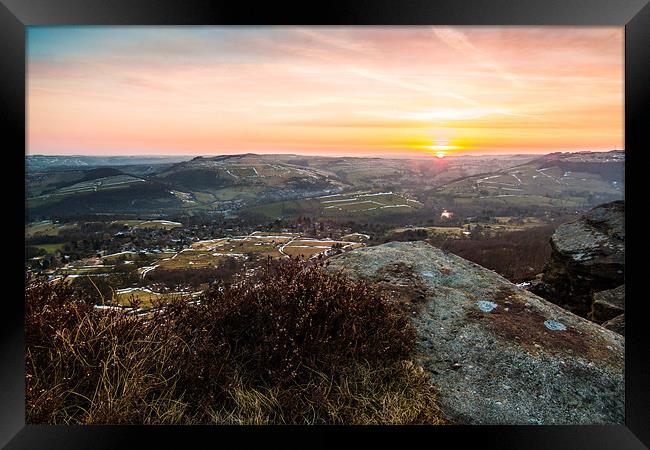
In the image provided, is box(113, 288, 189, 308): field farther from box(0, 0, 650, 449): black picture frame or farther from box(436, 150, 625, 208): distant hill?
box(436, 150, 625, 208): distant hill

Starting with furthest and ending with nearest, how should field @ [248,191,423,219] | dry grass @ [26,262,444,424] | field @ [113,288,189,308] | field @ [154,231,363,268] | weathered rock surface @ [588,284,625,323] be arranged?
field @ [248,191,423,219]
weathered rock surface @ [588,284,625,323]
field @ [154,231,363,268]
field @ [113,288,189,308]
dry grass @ [26,262,444,424]

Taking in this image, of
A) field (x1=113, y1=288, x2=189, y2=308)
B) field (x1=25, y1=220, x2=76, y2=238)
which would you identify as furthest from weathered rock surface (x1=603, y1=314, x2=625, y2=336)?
field (x1=25, y1=220, x2=76, y2=238)

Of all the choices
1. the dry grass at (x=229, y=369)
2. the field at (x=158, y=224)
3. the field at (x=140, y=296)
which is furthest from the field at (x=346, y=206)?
the dry grass at (x=229, y=369)

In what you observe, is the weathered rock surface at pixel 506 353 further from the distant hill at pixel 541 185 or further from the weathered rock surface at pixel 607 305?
the distant hill at pixel 541 185

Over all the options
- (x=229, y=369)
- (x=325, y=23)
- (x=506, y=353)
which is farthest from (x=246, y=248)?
(x=506, y=353)

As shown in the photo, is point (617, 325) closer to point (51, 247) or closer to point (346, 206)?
point (346, 206)

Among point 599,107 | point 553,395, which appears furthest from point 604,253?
point 553,395
